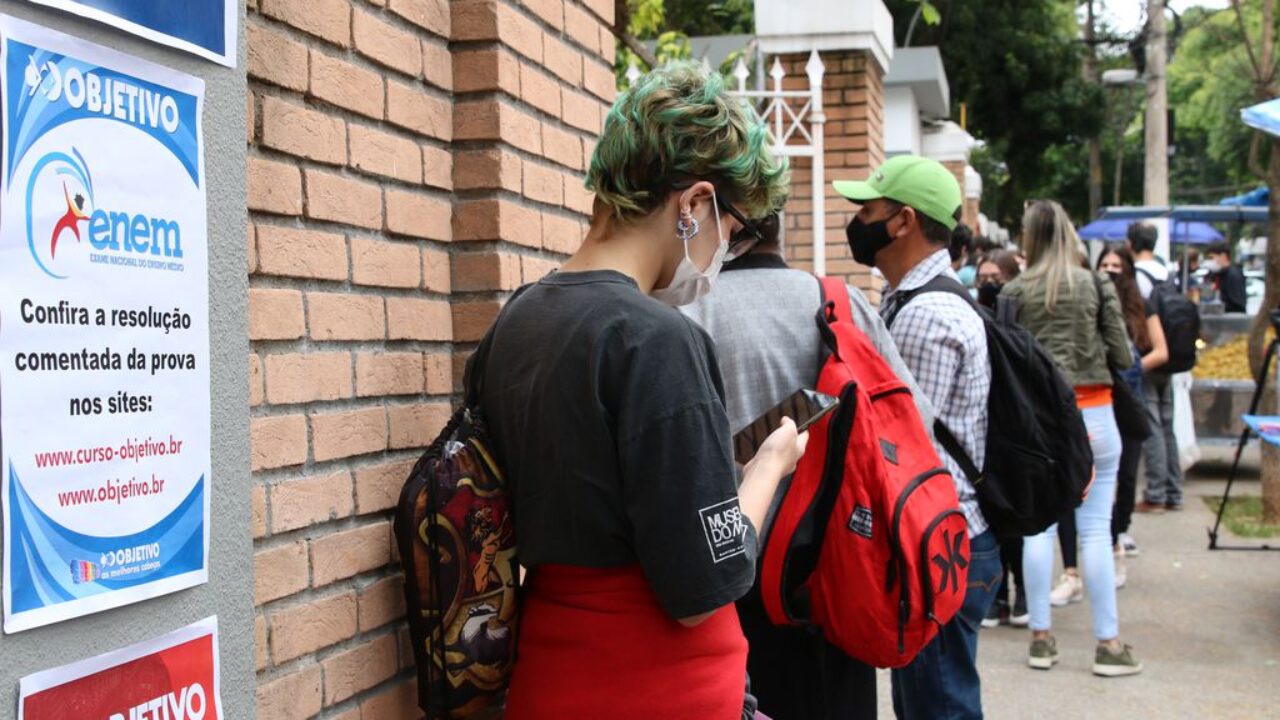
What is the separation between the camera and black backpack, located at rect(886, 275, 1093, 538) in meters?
3.72

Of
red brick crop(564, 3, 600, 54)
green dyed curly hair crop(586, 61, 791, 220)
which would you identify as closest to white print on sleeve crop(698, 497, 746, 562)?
green dyed curly hair crop(586, 61, 791, 220)

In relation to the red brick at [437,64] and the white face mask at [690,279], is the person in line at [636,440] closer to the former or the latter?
the white face mask at [690,279]

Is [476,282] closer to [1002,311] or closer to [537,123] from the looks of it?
[537,123]

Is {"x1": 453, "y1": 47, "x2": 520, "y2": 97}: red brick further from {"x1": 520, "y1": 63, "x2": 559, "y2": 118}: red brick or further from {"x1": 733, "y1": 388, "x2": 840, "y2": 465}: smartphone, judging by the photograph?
{"x1": 733, "y1": 388, "x2": 840, "y2": 465}: smartphone

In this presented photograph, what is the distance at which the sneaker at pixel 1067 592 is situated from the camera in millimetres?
7039

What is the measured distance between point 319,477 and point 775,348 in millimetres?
1259

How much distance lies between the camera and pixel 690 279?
7.42 ft

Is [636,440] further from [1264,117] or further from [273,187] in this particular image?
[1264,117]

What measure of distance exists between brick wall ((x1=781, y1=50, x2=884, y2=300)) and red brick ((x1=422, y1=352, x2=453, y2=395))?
17.8 ft

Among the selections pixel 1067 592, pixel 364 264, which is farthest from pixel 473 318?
pixel 1067 592

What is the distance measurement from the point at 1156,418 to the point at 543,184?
291 inches

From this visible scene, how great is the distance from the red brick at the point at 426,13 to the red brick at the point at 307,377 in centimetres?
71

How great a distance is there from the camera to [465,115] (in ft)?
8.85

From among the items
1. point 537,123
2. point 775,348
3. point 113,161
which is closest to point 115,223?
point 113,161
